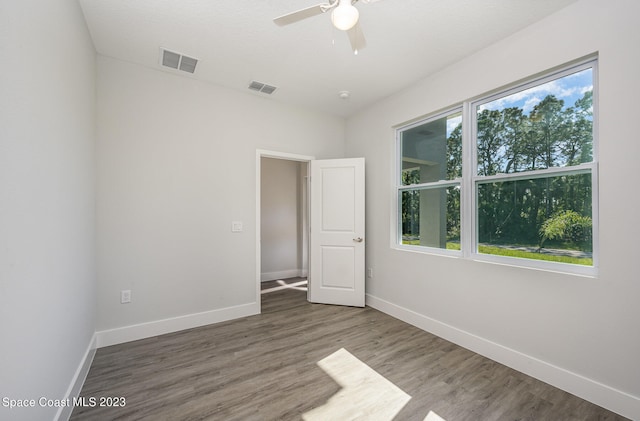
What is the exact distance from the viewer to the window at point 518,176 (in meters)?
2.00

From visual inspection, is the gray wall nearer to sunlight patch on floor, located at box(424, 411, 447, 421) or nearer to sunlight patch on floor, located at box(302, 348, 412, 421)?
sunlight patch on floor, located at box(302, 348, 412, 421)

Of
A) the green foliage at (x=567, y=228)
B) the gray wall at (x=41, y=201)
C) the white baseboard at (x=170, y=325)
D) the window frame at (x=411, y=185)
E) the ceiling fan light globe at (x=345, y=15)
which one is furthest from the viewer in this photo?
the window frame at (x=411, y=185)

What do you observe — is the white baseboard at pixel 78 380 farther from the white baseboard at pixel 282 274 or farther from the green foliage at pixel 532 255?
the green foliage at pixel 532 255

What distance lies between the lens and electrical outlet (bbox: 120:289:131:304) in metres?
2.67

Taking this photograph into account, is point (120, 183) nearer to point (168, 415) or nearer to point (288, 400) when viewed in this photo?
point (168, 415)

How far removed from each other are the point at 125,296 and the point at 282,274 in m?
3.06

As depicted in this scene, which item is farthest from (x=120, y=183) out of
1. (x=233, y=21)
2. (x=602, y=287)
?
(x=602, y=287)

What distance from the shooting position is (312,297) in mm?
3908

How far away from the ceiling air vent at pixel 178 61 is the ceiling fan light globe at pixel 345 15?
6.30 ft

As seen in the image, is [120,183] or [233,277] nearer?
[120,183]

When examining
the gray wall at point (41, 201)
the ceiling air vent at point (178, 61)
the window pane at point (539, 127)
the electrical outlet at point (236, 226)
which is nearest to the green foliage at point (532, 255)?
the window pane at point (539, 127)

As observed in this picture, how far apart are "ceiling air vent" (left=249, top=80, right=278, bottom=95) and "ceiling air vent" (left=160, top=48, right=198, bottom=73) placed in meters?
0.67

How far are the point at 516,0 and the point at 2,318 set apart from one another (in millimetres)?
3451

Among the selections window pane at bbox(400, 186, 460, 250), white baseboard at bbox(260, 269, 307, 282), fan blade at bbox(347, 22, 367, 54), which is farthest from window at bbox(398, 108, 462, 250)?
white baseboard at bbox(260, 269, 307, 282)
